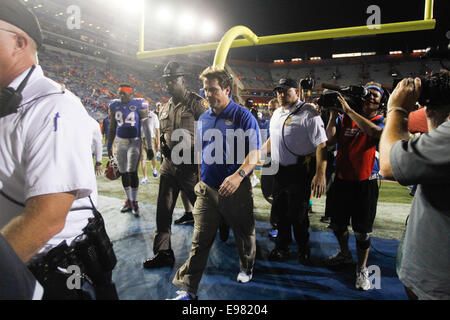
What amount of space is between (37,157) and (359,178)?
269cm

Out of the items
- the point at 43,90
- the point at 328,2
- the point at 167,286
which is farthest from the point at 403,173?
the point at 328,2

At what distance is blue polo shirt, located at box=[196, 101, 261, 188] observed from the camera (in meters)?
2.29

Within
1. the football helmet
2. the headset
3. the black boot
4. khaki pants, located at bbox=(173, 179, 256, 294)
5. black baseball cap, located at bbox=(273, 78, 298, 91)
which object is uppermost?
black baseball cap, located at bbox=(273, 78, 298, 91)

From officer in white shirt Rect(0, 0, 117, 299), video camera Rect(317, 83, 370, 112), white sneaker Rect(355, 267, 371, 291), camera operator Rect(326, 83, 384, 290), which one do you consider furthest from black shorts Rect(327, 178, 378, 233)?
officer in white shirt Rect(0, 0, 117, 299)

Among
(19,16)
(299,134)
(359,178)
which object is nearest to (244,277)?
(359,178)

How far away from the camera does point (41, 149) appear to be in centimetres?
87

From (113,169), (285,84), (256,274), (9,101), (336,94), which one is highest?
(285,84)

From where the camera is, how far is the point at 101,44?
105ft

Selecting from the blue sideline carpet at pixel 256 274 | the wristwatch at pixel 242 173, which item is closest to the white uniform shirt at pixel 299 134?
the wristwatch at pixel 242 173

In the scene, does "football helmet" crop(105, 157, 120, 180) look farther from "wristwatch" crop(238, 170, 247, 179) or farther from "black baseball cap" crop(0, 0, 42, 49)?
"black baseball cap" crop(0, 0, 42, 49)

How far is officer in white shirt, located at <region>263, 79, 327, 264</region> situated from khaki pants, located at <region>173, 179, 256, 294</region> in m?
0.75

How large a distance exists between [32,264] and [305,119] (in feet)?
8.86

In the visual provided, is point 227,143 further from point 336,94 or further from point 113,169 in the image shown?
point 113,169
